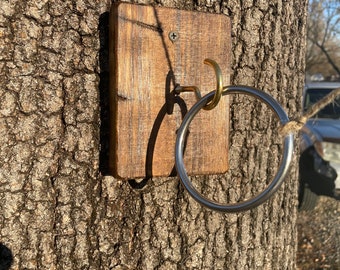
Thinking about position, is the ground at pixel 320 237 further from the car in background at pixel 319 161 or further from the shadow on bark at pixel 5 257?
the shadow on bark at pixel 5 257

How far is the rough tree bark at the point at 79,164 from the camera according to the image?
1.19 m

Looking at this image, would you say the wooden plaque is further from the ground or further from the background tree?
the background tree

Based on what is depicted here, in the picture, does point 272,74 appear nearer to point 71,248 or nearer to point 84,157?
point 84,157

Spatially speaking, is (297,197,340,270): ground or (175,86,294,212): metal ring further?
(297,197,340,270): ground

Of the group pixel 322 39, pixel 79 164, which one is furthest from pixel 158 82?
pixel 322 39

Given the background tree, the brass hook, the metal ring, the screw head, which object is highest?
the background tree

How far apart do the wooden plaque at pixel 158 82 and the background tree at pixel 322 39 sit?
1379cm

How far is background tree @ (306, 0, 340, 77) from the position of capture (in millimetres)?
15461

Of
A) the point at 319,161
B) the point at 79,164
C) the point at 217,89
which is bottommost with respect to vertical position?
the point at 319,161

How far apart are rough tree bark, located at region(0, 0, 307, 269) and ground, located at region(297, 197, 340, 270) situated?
3.14 m

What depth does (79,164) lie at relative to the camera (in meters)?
1.26

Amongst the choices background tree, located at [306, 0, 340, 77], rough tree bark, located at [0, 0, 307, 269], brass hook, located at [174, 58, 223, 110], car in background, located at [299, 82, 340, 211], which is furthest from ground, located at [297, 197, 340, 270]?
background tree, located at [306, 0, 340, 77]

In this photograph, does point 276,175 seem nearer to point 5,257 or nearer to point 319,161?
point 5,257

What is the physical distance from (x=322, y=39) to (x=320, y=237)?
47.5ft
